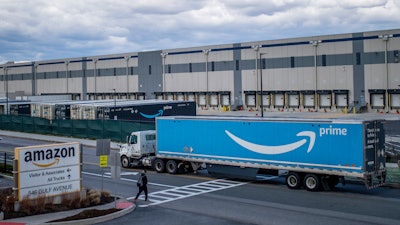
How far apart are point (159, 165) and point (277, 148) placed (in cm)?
898

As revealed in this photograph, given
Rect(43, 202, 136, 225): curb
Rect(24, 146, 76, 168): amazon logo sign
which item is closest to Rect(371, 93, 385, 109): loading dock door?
Rect(43, 202, 136, 225): curb

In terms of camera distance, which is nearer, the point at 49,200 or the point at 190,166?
the point at 49,200

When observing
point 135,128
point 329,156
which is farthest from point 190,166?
point 135,128

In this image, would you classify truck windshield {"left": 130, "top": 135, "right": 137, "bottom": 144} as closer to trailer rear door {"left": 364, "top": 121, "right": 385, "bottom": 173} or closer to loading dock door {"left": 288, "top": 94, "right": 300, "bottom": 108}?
trailer rear door {"left": 364, "top": 121, "right": 385, "bottom": 173}

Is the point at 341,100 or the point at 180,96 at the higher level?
the point at 180,96

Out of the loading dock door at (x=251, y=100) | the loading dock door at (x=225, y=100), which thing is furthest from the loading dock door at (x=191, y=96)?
the loading dock door at (x=251, y=100)

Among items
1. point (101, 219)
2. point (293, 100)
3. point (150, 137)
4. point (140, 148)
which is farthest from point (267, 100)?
point (101, 219)

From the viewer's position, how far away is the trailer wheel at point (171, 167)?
31.2 metres

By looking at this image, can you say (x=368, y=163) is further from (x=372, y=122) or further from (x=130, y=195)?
(x=130, y=195)

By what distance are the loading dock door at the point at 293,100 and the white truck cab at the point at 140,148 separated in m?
50.0

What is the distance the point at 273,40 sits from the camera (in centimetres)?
8244

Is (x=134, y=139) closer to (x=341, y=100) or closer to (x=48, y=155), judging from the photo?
(x=48, y=155)

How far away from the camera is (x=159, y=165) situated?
32281mm

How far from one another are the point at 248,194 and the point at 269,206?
3086 mm
